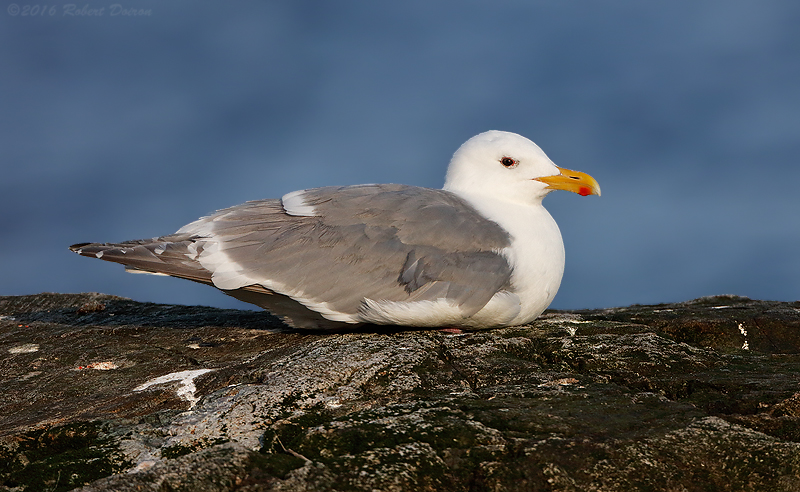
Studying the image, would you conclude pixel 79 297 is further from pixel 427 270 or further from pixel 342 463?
pixel 342 463

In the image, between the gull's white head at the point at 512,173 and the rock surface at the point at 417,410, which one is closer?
the rock surface at the point at 417,410

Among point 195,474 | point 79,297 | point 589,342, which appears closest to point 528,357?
point 589,342

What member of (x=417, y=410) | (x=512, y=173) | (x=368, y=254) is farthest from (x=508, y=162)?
(x=417, y=410)

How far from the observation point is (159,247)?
620cm

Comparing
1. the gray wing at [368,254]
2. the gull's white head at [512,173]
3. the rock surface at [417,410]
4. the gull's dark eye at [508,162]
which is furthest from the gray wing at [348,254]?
the gull's dark eye at [508,162]

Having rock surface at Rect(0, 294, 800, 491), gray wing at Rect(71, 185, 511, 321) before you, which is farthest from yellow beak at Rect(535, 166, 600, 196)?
rock surface at Rect(0, 294, 800, 491)

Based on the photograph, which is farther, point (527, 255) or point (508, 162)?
point (508, 162)

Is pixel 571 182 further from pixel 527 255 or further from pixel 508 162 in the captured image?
pixel 527 255

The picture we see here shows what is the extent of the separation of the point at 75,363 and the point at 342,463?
3531mm

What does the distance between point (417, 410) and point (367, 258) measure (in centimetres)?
212

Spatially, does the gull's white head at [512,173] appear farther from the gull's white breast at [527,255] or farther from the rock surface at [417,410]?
the rock surface at [417,410]

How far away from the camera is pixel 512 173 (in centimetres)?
704

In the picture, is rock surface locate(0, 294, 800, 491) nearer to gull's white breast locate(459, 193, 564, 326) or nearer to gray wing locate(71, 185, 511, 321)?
gull's white breast locate(459, 193, 564, 326)

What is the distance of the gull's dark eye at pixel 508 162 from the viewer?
7078mm
